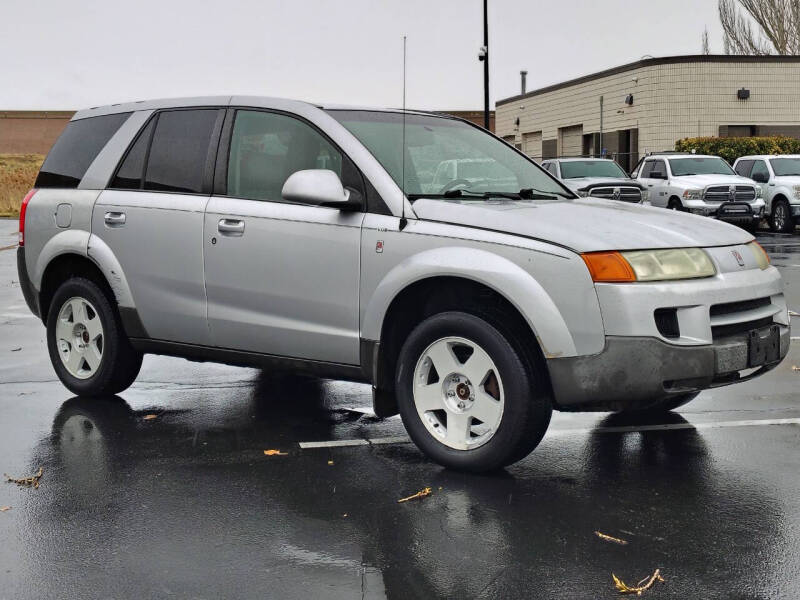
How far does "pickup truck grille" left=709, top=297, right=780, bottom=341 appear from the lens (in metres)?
5.27

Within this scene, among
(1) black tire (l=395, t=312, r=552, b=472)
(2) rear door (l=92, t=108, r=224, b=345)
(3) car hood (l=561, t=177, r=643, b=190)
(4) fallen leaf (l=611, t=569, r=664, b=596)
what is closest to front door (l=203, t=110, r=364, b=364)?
(2) rear door (l=92, t=108, r=224, b=345)

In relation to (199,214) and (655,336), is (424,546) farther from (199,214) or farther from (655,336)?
(199,214)

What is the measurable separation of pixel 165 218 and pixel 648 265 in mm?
2988

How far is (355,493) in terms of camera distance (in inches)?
205

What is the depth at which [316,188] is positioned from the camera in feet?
18.6

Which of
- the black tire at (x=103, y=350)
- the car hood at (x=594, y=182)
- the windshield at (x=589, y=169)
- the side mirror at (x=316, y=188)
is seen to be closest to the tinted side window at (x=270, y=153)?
the side mirror at (x=316, y=188)

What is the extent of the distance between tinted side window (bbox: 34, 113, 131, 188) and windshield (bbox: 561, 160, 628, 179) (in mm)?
17703

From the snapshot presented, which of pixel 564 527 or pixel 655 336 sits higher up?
pixel 655 336

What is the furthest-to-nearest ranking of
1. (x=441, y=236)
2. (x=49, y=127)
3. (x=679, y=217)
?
(x=49, y=127) → (x=679, y=217) → (x=441, y=236)

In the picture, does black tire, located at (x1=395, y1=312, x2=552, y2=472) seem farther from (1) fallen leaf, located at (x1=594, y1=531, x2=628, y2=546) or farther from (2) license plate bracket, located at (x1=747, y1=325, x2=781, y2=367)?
(2) license plate bracket, located at (x1=747, y1=325, x2=781, y2=367)

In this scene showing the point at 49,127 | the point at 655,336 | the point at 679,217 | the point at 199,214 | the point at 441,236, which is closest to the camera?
the point at 655,336

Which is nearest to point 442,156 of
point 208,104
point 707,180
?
point 208,104

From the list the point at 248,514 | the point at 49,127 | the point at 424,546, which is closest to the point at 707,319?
the point at 424,546

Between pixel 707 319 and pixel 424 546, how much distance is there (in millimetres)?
1780
